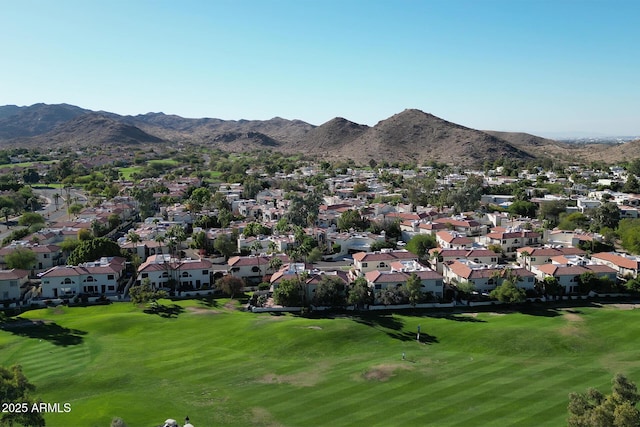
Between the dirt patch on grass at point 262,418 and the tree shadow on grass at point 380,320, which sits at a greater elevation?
the tree shadow on grass at point 380,320

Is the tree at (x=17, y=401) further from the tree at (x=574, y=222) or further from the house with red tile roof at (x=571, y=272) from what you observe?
the tree at (x=574, y=222)

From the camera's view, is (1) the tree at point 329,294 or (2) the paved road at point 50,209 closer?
(1) the tree at point 329,294

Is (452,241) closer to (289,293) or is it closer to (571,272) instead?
(571,272)

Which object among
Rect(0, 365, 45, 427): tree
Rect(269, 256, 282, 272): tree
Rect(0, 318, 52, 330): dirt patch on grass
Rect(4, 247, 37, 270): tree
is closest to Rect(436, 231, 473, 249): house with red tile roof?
Rect(269, 256, 282, 272): tree

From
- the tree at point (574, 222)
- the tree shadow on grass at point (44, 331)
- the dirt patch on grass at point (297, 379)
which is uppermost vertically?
the tree at point (574, 222)

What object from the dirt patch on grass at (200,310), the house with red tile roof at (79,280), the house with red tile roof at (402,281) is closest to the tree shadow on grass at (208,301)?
the dirt patch on grass at (200,310)

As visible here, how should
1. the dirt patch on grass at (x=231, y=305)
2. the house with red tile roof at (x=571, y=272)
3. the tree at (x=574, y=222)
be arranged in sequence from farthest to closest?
the tree at (x=574, y=222), the house with red tile roof at (x=571, y=272), the dirt patch on grass at (x=231, y=305)

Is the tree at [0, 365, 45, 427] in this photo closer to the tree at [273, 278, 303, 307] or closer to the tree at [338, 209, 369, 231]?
the tree at [273, 278, 303, 307]
